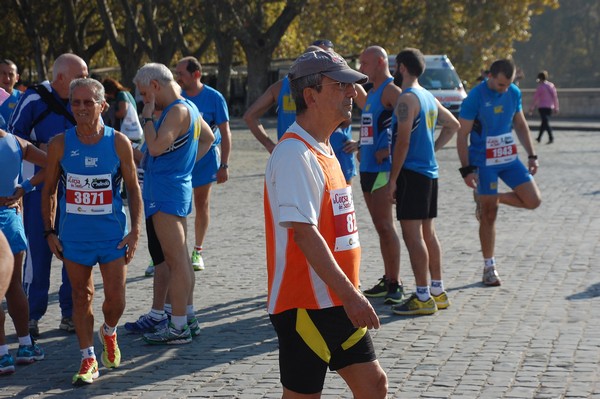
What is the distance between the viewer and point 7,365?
678cm

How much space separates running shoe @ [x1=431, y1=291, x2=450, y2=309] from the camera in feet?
28.0

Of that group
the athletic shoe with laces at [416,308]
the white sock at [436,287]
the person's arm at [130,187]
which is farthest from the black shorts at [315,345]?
the white sock at [436,287]

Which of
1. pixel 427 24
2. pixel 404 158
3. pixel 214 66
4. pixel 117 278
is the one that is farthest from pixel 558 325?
pixel 214 66

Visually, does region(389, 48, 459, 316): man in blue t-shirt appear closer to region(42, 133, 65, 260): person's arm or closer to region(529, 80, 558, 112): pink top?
region(42, 133, 65, 260): person's arm

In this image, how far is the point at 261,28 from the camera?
142ft

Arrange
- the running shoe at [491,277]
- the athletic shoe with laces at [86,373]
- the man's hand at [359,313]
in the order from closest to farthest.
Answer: the man's hand at [359,313], the athletic shoe with laces at [86,373], the running shoe at [491,277]

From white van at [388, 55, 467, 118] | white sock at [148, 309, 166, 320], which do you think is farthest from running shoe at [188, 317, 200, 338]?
white van at [388, 55, 467, 118]

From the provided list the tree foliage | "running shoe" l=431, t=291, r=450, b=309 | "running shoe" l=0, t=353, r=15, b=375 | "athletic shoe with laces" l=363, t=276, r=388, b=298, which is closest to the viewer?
"running shoe" l=0, t=353, r=15, b=375

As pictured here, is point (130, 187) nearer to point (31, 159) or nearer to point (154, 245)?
point (31, 159)

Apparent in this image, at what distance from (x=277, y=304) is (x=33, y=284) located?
3.76 meters

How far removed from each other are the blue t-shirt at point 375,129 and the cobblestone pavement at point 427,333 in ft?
3.60

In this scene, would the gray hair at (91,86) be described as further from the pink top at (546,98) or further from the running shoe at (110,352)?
the pink top at (546,98)

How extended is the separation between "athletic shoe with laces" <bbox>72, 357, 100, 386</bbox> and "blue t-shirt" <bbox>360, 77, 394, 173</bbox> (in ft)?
10.2

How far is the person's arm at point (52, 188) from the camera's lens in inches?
258
